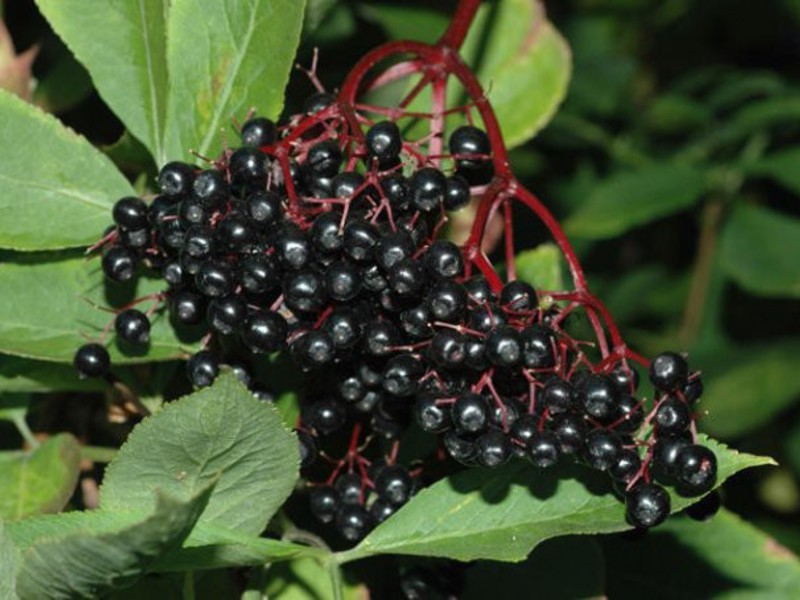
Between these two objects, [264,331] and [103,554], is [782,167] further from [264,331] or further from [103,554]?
[103,554]

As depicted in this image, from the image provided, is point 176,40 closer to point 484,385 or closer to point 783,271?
point 484,385

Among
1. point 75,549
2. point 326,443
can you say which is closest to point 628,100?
point 326,443

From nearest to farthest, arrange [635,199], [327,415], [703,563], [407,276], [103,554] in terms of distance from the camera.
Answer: [103,554], [407,276], [327,415], [703,563], [635,199]

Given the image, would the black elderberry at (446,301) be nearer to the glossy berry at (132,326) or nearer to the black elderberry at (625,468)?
the black elderberry at (625,468)

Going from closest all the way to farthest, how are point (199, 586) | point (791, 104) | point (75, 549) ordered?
point (75, 549), point (199, 586), point (791, 104)

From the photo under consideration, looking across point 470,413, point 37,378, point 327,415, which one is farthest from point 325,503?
point 37,378

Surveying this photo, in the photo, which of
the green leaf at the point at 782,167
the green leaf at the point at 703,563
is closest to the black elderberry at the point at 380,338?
the green leaf at the point at 703,563
